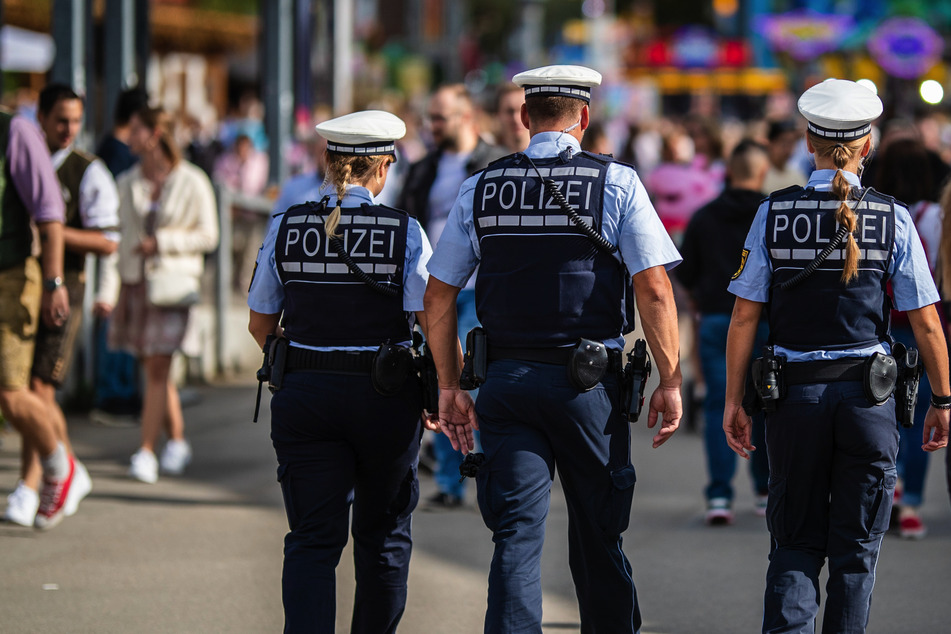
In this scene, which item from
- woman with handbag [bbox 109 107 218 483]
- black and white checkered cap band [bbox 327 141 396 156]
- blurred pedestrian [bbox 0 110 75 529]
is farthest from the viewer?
woman with handbag [bbox 109 107 218 483]

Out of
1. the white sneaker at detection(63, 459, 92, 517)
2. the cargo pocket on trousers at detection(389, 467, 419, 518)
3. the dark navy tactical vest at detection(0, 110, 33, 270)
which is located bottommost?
the white sneaker at detection(63, 459, 92, 517)

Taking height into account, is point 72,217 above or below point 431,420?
above

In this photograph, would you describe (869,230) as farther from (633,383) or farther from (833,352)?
(633,383)

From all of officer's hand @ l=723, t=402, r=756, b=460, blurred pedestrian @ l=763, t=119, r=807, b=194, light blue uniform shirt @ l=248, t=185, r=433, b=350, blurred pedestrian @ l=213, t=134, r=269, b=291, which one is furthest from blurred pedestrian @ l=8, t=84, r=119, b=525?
blurred pedestrian @ l=213, t=134, r=269, b=291

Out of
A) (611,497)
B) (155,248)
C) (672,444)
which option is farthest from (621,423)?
(672,444)

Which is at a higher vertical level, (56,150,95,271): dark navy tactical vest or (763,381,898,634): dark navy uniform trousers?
(56,150,95,271): dark navy tactical vest

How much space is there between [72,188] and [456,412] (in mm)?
3428

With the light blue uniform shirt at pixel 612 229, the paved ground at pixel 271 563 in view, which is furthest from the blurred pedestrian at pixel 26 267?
the light blue uniform shirt at pixel 612 229

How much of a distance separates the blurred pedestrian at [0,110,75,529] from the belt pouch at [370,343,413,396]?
2.54 m

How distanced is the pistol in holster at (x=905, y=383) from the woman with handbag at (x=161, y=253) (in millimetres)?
4456

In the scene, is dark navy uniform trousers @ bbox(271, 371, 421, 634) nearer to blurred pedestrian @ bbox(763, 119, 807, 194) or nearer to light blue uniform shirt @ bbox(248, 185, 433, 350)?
light blue uniform shirt @ bbox(248, 185, 433, 350)

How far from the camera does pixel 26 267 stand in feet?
20.2

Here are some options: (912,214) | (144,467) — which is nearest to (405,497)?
(912,214)

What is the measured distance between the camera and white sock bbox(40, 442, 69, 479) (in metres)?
6.26
